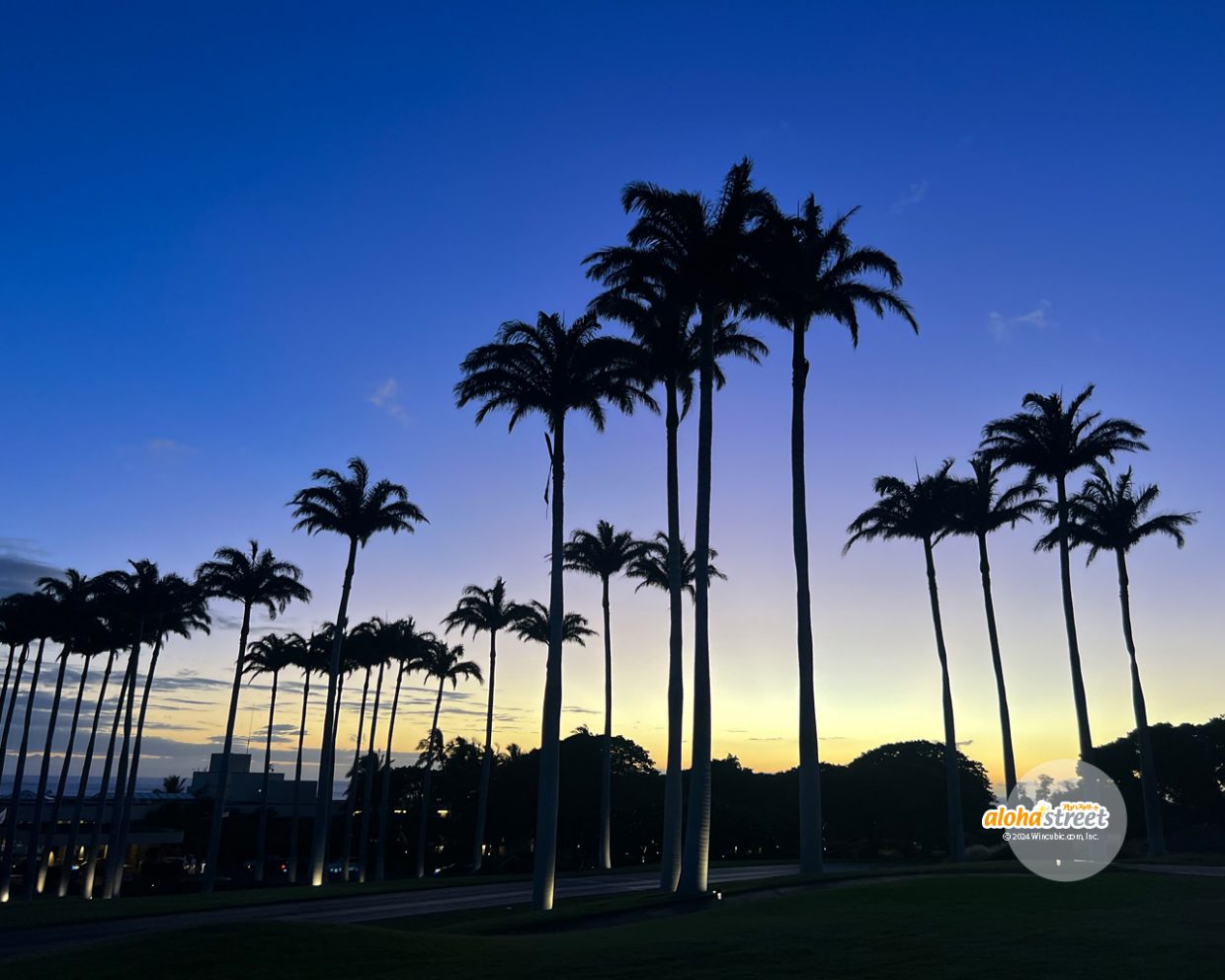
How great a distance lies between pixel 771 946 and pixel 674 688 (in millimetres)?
18615

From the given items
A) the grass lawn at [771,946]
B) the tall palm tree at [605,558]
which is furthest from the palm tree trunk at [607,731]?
the grass lawn at [771,946]

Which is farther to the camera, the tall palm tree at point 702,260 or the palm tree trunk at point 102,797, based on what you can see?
the palm tree trunk at point 102,797

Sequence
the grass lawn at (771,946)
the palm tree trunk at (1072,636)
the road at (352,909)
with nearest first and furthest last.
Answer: the grass lawn at (771,946) < the road at (352,909) < the palm tree trunk at (1072,636)

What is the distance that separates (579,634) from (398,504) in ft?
66.1

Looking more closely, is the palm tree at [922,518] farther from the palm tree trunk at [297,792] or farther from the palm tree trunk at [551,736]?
the palm tree trunk at [297,792]

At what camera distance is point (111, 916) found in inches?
1201

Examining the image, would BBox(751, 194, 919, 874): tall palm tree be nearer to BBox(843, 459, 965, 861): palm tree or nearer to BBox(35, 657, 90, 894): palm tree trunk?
BBox(843, 459, 965, 861): palm tree

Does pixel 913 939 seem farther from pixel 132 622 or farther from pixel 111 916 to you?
pixel 132 622

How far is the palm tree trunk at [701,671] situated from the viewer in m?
25.7

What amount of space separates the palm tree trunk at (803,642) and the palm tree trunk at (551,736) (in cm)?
842

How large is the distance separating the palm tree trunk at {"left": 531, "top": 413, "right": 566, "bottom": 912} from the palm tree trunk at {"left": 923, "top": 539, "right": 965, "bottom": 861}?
79.3 ft

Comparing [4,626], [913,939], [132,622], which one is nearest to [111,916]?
[913,939]

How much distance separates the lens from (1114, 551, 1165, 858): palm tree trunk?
45.9 meters

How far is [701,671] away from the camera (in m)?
27.7
